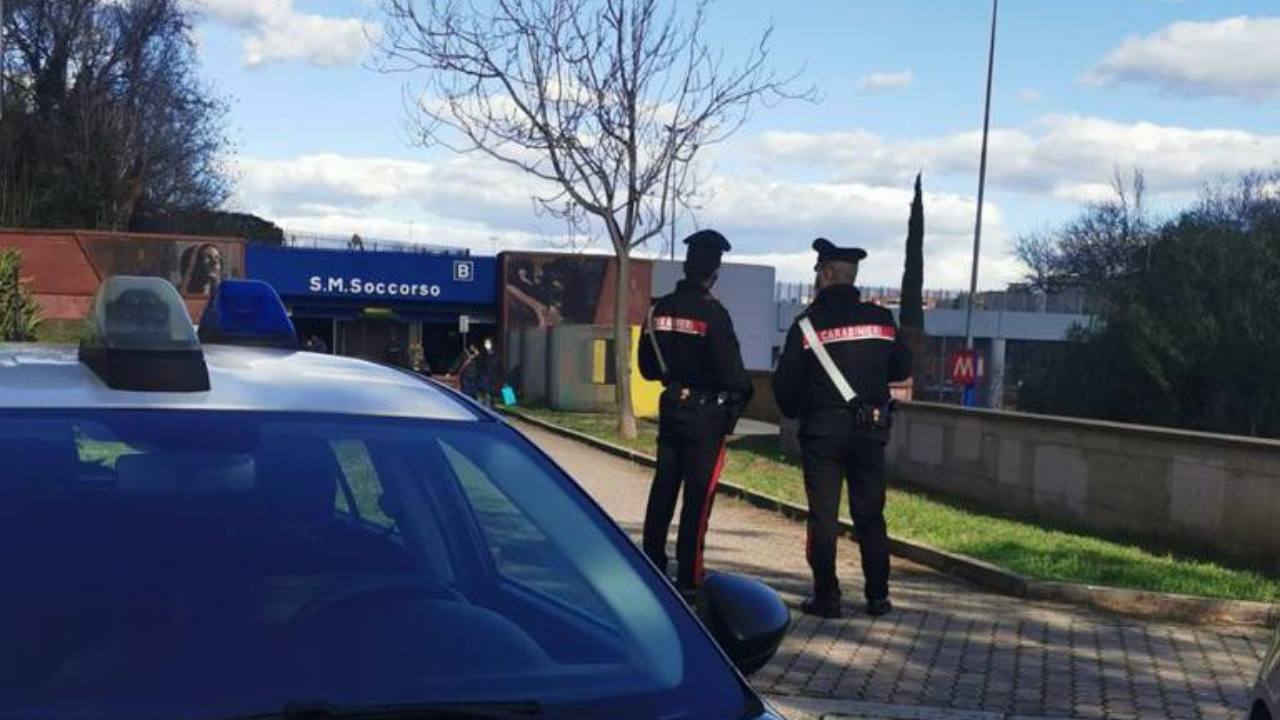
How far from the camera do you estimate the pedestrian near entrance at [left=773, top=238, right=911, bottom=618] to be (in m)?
7.14

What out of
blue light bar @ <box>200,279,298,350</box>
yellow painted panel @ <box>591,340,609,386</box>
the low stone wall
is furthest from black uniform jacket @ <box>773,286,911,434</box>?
yellow painted panel @ <box>591,340,609,386</box>

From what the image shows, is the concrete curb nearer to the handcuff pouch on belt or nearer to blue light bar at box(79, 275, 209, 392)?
the handcuff pouch on belt

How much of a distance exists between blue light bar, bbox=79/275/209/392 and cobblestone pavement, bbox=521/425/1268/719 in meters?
3.49

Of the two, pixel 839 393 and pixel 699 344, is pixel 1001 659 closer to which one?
pixel 839 393

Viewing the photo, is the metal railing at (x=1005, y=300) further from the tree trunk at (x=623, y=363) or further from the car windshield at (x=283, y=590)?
the car windshield at (x=283, y=590)

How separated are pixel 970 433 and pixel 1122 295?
22.8 metres

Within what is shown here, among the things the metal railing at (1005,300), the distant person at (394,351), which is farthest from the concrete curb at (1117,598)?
the metal railing at (1005,300)

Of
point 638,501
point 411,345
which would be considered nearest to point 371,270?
point 411,345

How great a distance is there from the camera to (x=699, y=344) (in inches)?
290

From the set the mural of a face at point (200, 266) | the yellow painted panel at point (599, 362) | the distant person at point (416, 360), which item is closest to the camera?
the yellow painted panel at point (599, 362)

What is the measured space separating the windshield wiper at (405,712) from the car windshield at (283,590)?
3 cm

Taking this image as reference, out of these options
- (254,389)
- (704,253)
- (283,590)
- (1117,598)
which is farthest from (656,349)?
(283,590)

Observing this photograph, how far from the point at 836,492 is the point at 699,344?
1.06 m

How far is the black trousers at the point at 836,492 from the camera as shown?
23.6 ft
